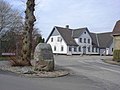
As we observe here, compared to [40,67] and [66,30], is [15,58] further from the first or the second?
[66,30]

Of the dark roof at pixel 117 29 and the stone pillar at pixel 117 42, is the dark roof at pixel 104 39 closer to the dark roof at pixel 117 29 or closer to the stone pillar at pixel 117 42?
the dark roof at pixel 117 29

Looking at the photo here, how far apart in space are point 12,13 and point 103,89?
46.4 m

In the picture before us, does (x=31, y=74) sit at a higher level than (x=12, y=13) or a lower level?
lower

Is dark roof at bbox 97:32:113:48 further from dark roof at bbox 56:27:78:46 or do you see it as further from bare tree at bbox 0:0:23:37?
bare tree at bbox 0:0:23:37

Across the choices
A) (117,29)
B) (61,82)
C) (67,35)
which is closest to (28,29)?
(61,82)

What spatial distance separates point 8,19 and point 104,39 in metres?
43.8

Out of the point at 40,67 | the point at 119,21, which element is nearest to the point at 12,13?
the point at 119,21

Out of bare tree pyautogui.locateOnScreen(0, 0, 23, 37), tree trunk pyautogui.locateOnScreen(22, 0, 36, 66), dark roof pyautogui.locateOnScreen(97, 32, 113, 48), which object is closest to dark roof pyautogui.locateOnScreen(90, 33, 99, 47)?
dark roof pyautogui.locateOnScreen(97, 32, 113, 48)

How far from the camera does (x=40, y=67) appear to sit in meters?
18.9

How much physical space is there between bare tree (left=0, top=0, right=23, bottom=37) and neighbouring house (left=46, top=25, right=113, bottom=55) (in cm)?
2426

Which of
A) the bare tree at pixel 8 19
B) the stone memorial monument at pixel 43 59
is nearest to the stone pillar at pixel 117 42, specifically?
the bare tree at pixel 8 19

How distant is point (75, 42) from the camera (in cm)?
8181

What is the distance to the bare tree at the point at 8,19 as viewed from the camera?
5466cm

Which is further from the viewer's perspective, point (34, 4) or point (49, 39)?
point (49, 39)
